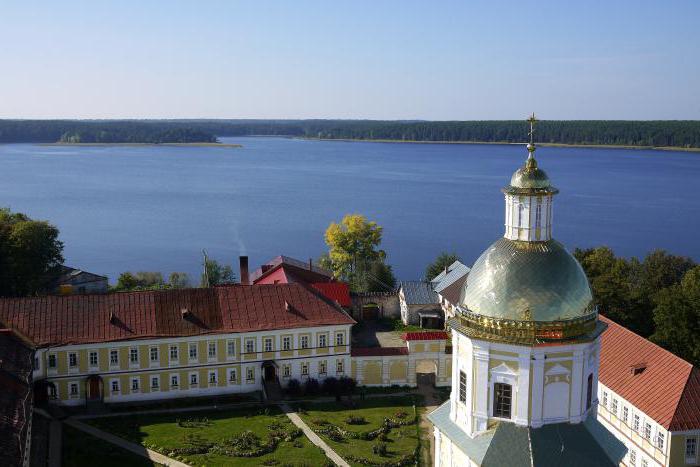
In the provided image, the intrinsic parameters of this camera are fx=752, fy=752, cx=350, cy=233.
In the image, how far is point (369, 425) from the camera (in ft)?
96.7

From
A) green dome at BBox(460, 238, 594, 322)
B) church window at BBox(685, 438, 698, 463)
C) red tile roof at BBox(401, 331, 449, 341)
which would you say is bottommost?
church window at BBox(685, 438, 698, 463)

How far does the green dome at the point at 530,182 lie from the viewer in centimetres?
1434

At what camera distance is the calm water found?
237 feet

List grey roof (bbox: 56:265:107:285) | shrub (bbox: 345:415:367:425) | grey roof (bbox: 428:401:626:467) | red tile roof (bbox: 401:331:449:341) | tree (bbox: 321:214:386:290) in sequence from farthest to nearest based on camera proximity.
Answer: tree (bbox: 321:214:386:290), grey roof (bbox: 56:265:107:285), red tile roof (bbox: 401:331:449:341), shrub (bbox: 345:415:367:425), grey roof (bbox: 428:401:626:467)

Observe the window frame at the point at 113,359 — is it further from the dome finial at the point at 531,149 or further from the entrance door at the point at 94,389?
the dome finial at the point at 531,149

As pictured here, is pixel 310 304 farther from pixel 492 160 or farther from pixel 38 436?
pixel 492 160

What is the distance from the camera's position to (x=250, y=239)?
76.5 m

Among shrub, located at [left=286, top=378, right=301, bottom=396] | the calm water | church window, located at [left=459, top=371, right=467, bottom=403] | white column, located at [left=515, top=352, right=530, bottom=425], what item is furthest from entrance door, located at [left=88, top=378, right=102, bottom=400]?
the calm water

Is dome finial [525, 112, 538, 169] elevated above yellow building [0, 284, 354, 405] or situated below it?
above

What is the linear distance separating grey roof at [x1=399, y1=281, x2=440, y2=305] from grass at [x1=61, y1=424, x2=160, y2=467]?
A: 68.3ft

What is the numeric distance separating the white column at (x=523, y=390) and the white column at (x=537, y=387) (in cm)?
10

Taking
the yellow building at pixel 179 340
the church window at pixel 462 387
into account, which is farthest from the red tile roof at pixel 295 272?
the church window at pixel 462 387

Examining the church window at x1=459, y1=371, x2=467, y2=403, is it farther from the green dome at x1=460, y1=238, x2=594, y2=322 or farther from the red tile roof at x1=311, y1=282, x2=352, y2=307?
the red tile roof at x1=311, y1=282, x2=352, y2=307

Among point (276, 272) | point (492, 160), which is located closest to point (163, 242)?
point (276, 272)
